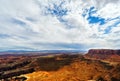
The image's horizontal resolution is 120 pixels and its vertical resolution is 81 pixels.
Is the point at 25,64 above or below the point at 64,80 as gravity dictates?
above

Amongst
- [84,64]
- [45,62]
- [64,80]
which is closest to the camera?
[64,80]

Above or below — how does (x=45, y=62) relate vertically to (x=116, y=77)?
above

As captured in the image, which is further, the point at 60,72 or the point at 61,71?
the point at 61,71

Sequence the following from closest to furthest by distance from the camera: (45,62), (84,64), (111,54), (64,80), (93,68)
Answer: (64,80)
(93,68)
(84,64)
(45,62)
(111,54)

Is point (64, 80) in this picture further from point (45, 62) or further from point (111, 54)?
point (111, 54)

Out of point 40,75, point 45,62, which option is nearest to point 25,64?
point 45,62

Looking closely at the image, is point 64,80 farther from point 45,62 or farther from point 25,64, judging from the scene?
point 25,64

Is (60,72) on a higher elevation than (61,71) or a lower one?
lower

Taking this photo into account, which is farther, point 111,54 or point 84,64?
point 111,54

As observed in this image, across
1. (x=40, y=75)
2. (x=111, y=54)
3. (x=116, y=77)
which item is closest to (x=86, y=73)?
(x=116, y=77)
